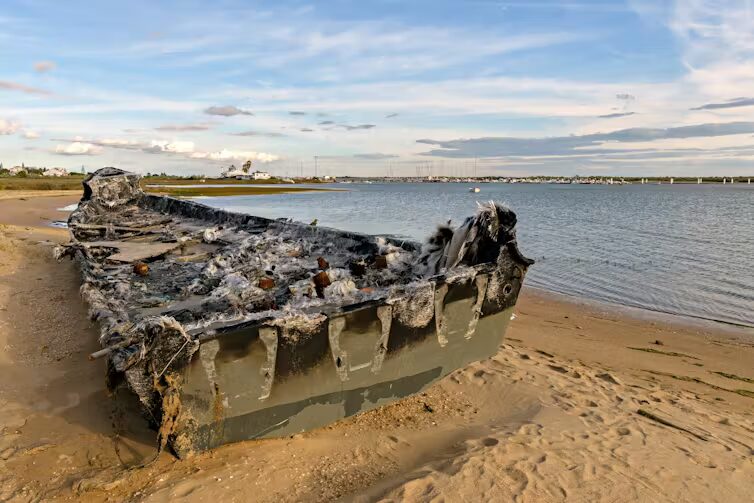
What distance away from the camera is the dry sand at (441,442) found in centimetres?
315


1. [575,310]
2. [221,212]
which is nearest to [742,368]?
[575,310]

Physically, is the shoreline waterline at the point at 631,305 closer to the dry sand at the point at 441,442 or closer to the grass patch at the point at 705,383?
the dry sand at the point at 441,442

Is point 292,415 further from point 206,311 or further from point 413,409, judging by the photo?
point 206,311

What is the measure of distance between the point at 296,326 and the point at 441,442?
155 cm

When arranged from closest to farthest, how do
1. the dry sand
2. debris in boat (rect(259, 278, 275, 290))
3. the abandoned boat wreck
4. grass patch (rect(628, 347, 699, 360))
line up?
the abandoned boat wreck
the dry sand
debris in boat (rect(259, 278, 275, 290))
grass patch (rect(628, 347, 699, 360))

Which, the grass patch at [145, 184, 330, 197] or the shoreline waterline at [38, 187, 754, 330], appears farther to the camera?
the grass patch at [145, 184, 330, 197]

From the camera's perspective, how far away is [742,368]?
6723 millimetres

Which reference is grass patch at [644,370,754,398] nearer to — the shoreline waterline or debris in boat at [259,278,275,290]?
the shoreline waterline

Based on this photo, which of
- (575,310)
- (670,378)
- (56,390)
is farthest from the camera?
(575,310)

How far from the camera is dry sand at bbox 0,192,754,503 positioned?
3.15 metres

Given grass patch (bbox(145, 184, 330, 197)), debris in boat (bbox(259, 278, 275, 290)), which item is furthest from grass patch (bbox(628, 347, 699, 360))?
grass patch (bbox(145, 184, 330, 197))

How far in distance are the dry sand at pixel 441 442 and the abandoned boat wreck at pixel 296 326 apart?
0.84 ft

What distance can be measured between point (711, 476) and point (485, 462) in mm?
1691

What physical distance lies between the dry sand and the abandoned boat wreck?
10.1 inches
